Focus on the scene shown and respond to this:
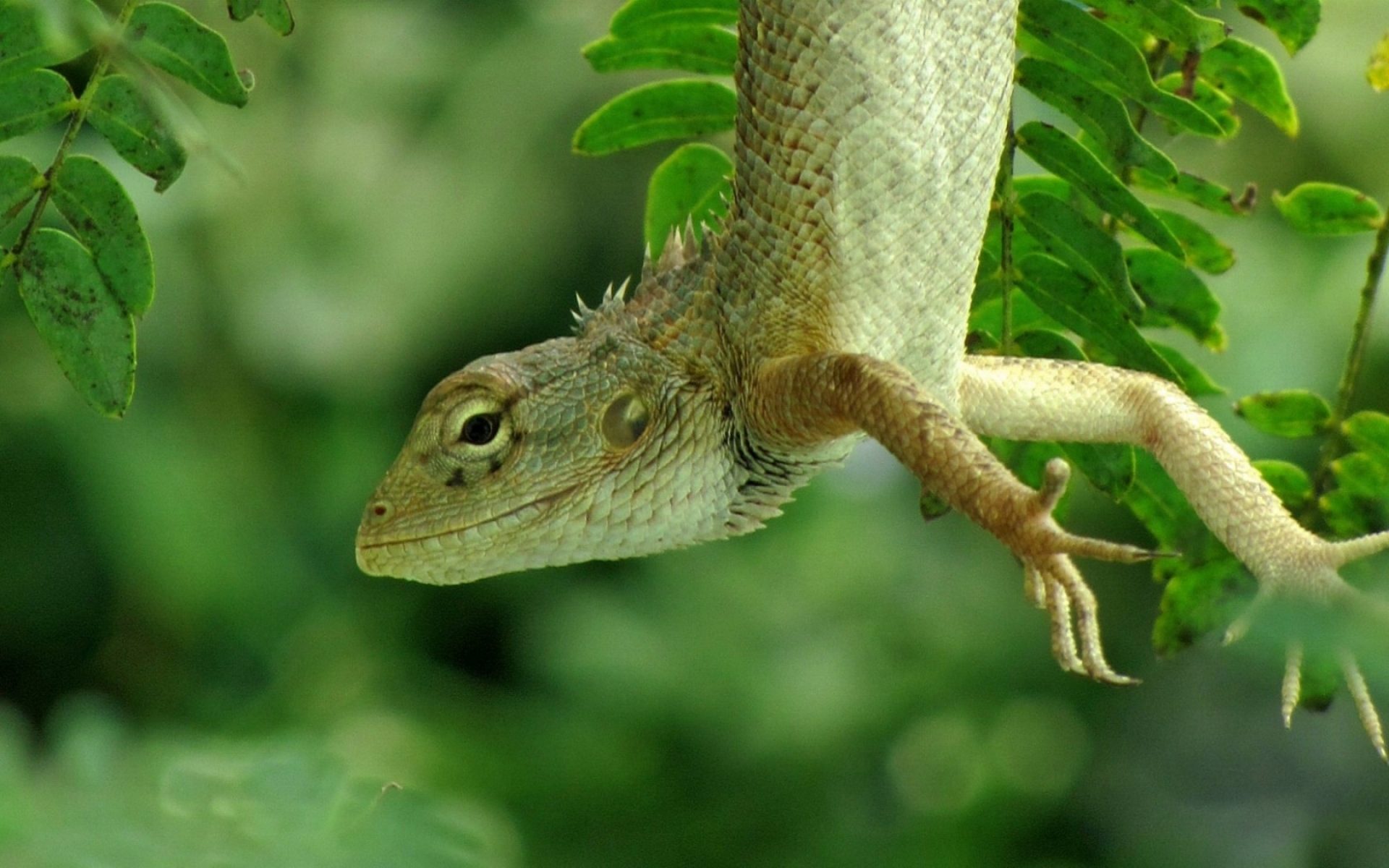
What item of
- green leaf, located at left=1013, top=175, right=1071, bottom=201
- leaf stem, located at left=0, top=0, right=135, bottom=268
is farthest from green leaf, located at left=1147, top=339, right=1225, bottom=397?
leaf stem, located at left=0, top=0, right=135, bottom=268

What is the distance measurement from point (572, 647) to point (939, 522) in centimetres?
196

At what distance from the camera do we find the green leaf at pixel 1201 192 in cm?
271

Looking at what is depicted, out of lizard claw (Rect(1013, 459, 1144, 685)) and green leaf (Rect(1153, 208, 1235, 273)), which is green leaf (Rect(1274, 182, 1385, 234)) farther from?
lizard claw (Rect(1013, 459, 1144, 685))

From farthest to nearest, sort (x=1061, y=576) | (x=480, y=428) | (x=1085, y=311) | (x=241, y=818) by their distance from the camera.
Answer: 1. (x=480, y=428)
2. (x=1085, y=311)
3. (x=1061, y=576)
4. (x=241, y=818)

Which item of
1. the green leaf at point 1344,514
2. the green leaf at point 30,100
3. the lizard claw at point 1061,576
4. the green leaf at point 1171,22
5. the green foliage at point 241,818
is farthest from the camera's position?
the green leaf at point 1344,514

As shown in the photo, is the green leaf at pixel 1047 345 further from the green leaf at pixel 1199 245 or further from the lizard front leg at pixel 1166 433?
the green leaf at pixel 1199 245

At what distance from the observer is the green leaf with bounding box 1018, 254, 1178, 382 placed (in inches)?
106

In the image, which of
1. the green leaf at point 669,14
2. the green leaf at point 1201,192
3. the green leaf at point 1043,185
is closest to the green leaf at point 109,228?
the green leaf at point 669,14

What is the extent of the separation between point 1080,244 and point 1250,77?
0.51m

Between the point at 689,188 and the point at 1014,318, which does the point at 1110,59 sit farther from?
the point at 689,188

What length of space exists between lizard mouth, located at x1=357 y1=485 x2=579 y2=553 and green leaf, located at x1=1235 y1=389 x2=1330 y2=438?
1291 millimetres

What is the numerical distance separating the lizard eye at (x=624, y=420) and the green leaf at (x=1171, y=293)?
93 cm

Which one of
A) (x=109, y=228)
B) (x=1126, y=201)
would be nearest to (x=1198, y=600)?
(x=1126, y=201)

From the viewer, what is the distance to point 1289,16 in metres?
2.65
